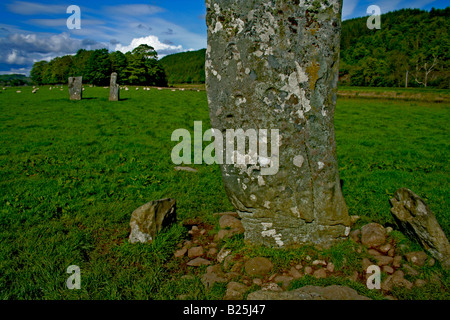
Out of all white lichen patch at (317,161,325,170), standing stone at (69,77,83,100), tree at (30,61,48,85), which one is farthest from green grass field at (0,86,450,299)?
tree at (30,61,48,85)

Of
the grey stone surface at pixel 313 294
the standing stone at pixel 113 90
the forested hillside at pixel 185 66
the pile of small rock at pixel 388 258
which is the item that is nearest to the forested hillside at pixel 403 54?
the forested hillside at pixel 185 66

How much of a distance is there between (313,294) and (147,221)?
2682 mm

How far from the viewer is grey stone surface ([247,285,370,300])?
3.19 metres

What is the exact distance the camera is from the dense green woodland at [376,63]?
221 ft

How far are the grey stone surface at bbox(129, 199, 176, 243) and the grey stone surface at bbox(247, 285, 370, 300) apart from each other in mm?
2002

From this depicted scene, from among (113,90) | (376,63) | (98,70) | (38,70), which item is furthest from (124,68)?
(376,63)

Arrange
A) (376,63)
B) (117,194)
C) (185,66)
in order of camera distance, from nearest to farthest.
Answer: (117,194), (376,63), (185,66)

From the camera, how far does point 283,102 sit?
403 cm

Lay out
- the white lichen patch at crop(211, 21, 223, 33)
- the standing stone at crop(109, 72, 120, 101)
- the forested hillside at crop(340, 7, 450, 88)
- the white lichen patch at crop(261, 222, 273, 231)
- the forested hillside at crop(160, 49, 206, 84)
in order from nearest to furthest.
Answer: the white lichen patch at crop(211, 21, 223, 33) → the white lichen patch at crop(261, 222, 273, 231) → the standing stone at crop(109, 72, 120, 101) → the forested hillside at crop(340, 7, 450, 88) → the forested hillside at crop(160, 49, 206, 84)

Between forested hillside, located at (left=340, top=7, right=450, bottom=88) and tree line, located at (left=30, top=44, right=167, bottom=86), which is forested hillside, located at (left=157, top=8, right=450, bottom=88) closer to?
forested hillside, located at (left=340, top=7, right=450, bottom=88)

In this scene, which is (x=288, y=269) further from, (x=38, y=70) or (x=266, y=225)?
(x=38, y=70)

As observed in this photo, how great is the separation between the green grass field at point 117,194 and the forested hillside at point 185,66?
106574mm

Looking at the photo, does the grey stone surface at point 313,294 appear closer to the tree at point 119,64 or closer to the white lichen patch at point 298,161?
the white lichen patch at point 298,161
